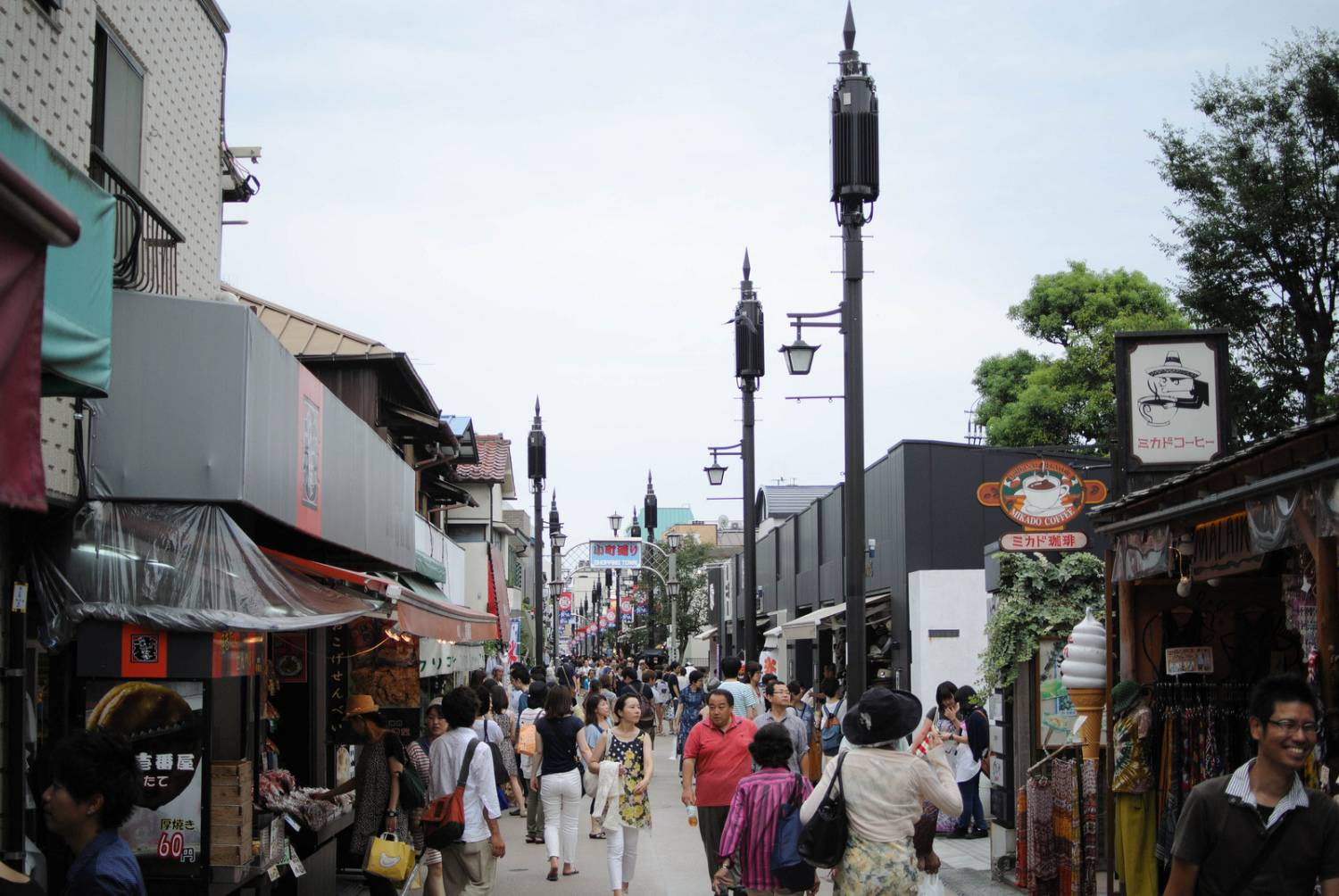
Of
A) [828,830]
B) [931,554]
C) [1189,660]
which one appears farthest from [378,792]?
[931,554]

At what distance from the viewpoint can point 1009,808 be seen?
1222 centimetres

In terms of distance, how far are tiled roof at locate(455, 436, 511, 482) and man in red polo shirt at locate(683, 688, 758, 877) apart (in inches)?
1092

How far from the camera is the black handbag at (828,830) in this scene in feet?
21.0

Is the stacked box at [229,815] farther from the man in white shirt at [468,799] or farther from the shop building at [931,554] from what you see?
the shop building at [931,554]

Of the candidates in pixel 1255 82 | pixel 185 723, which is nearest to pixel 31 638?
pixel 185 723

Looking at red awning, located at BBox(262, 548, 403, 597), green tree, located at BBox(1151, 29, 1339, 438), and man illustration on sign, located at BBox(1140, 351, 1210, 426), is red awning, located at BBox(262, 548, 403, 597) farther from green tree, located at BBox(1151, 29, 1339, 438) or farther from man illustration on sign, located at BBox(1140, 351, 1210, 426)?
green tree, located at BBox(1151, 29, 1339, 438)

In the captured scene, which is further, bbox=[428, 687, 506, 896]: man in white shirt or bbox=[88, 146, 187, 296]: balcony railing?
bbox=[428, 687, 506, 896]: man in white shirt

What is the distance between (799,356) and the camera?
626 inches

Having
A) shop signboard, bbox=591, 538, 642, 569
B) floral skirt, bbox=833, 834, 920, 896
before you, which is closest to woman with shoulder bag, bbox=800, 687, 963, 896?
floral skirt, bbox=833, 834, 920, 896

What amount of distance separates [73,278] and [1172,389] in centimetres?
830

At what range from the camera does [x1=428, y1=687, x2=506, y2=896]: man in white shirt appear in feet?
32.7

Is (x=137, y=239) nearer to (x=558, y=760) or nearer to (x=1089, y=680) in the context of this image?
(x=558, y=760)

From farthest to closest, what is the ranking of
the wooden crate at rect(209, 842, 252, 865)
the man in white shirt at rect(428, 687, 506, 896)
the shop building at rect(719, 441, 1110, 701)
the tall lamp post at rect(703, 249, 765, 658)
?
the shop building at rect(719, 441, 1110, 701) < the tall lamp post at rect(703, 249, 765, 658) < the man in white shirt at rect(428, 687, 506, 896) < the wooden crate at rect(209, 842, 252, 865)

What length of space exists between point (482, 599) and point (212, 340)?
87.5 ft
